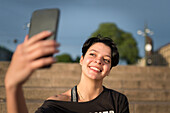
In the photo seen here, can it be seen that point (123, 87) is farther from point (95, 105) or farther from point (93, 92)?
point (95, 105)

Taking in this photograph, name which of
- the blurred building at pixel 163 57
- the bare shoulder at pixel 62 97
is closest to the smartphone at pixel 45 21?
the bare shoulder at pixel 62 97

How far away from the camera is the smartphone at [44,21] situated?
2.34ft

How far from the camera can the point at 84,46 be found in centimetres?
213

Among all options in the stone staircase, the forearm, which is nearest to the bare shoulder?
the forearm

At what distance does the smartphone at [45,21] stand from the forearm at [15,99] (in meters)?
0.24

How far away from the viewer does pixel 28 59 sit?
0.69 meters

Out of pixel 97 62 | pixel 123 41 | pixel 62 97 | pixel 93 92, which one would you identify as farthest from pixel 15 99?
pixel 123 41

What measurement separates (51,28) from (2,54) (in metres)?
40.5

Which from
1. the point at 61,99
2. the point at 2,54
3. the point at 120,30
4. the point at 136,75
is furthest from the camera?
the point at 120,30

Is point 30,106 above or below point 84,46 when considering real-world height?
below

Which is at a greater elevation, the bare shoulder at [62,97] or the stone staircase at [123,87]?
the bare shoulder at [62,97]

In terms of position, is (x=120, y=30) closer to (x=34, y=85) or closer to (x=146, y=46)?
(x=146, y=46)

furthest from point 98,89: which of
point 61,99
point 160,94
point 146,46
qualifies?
point 146,46

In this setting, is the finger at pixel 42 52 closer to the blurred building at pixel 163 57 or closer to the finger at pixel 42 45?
the finger at pixel 42 45
